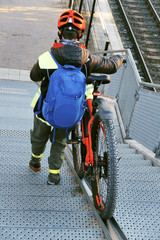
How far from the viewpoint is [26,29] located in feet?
36.9

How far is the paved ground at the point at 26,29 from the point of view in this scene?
30.9ft

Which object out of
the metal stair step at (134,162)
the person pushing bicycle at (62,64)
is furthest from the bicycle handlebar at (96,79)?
the metal stair step at (134,162)

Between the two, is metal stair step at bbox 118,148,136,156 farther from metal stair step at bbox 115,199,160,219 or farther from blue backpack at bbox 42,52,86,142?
Answer: blue backpack at bbox 42,52,86,142

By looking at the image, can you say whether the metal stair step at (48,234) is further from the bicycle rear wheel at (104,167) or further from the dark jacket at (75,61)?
the dark jacket at (75,61)

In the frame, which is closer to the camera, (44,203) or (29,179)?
(44,203)

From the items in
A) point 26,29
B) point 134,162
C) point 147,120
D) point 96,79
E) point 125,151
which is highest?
point 96,79

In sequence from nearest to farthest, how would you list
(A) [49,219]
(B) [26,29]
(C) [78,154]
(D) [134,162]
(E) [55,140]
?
(A) [49,219], (E) [55,140], (C) [78,154], (D) [134,162], (B) [26,29]

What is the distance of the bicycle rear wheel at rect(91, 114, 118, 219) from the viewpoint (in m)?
1.76

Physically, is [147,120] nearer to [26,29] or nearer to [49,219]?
[49,219]

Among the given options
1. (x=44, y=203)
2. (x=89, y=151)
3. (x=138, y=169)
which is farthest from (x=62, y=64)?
(x=138, y=169)

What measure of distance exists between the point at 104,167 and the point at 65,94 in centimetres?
57

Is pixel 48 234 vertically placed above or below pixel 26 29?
below

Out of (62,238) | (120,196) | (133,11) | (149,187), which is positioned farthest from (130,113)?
(133,11)

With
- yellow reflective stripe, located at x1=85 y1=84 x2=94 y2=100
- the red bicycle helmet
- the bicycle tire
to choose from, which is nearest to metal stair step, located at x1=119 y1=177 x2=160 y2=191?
the bicycle tire
